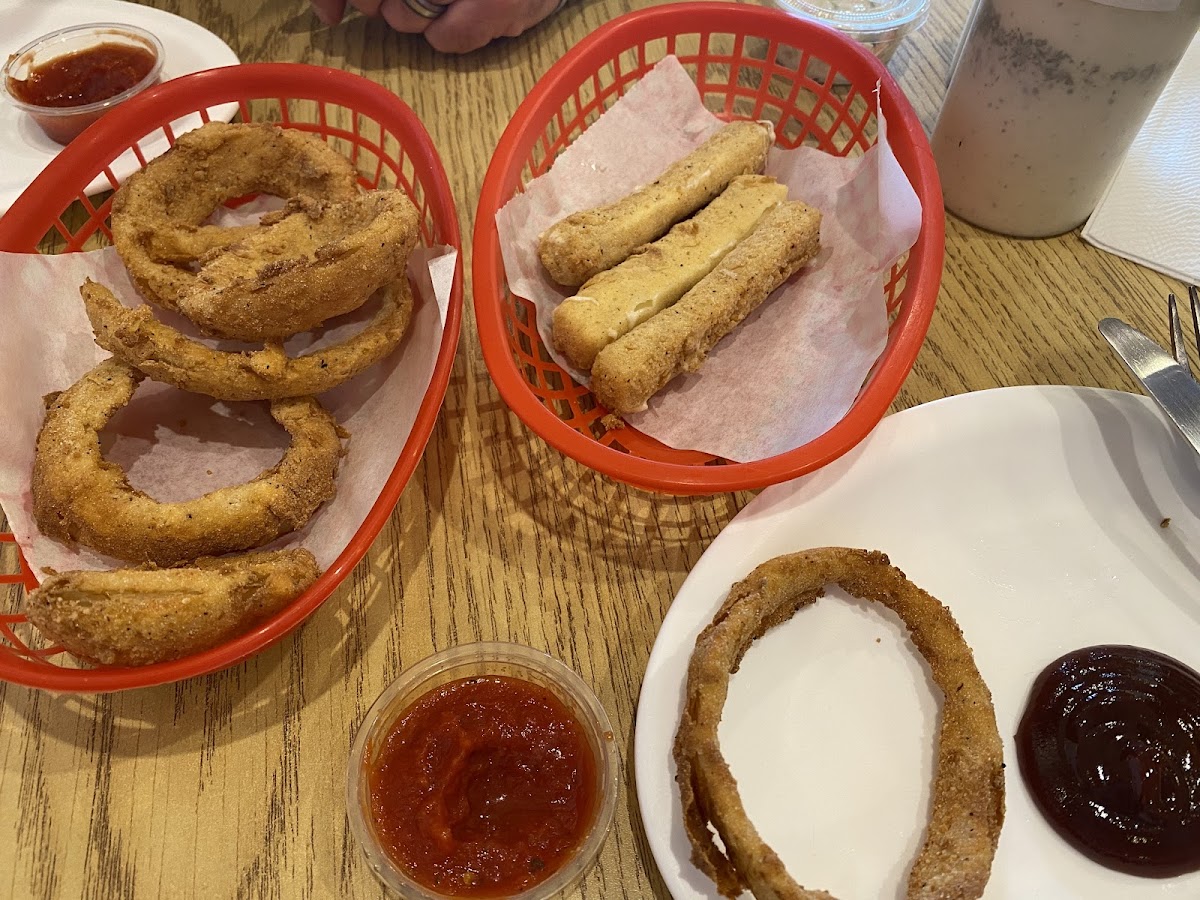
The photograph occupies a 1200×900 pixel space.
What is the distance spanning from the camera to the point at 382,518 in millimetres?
1049

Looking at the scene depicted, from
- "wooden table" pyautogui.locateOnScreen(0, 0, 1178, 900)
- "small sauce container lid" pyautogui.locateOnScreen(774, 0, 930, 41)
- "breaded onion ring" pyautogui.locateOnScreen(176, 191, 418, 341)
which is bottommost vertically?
"wooden table" pyautogui.locateOnScreen(0, 0, 1178, 900)

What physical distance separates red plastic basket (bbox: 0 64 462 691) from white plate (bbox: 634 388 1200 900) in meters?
0.42

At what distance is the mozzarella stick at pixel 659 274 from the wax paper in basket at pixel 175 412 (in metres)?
0.22

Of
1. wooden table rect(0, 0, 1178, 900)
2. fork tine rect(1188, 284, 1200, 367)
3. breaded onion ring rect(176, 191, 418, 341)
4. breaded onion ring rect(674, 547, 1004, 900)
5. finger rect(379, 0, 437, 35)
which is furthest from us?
finger rect(379, 0, 437, 35)

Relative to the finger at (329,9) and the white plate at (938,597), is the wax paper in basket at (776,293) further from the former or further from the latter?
the finger at (329,9)

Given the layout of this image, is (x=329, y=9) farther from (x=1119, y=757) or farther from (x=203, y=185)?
(x=1119, y=757)

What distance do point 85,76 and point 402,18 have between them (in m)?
0.66

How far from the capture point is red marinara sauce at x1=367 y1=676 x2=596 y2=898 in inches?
36.7

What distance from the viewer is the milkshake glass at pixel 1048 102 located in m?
1.24

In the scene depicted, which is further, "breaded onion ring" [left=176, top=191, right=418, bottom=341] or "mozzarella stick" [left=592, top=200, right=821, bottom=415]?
"mozzarella stick" [left=592, top=200, right=821, bottom=415]

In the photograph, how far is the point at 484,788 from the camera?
98cm

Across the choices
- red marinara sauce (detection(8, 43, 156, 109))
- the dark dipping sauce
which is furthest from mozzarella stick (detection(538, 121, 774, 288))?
red marinara sauce (detection(8, 43, 156, 109))

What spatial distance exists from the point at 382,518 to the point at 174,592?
0.83 ft

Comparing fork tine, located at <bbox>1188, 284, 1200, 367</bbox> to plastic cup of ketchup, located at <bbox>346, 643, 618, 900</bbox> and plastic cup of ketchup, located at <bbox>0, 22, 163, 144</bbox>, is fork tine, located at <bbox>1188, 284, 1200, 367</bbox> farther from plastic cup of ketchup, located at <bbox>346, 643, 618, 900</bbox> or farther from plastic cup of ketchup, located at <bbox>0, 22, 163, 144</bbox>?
plastic cup of ketchup, located at <bbox>0, 22, 163, 144</bbox>
